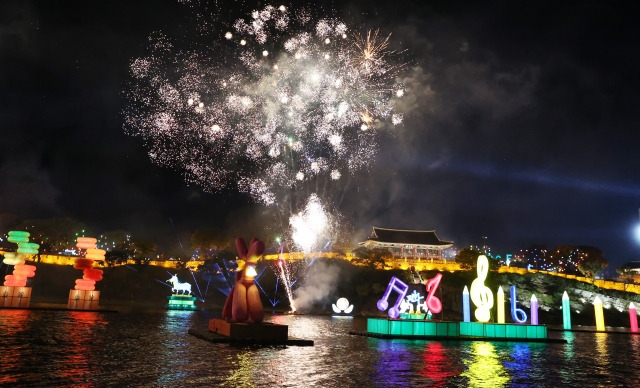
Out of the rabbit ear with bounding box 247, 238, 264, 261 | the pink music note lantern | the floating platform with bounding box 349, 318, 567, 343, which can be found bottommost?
the floating platform with bounding box 349, 318, 567, 343

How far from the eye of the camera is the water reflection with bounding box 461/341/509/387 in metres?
10.6

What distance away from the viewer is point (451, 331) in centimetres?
2444

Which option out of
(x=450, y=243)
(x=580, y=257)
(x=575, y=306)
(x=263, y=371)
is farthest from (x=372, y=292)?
(x=263, y=371)

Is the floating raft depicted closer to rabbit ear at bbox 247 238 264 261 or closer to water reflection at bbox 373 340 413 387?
water reflection at bbox 373 340 413 387

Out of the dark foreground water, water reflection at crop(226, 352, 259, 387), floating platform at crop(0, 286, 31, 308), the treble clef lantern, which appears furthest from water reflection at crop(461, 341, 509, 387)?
floating platform at crop(0, 286, 31, 308)

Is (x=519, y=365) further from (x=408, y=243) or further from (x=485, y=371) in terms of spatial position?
(x=408, y=243)

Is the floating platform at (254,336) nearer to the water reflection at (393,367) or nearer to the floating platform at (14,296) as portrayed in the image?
the water reflection at (393,367)

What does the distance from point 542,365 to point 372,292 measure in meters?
53.4

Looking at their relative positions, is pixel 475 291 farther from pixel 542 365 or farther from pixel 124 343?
pixel 124 343

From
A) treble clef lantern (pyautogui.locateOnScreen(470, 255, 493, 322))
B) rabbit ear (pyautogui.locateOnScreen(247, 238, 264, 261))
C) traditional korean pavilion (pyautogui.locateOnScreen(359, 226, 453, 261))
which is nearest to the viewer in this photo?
rabbit ear (pyautogui.locateOnScreen(247, 238, 264, 261))

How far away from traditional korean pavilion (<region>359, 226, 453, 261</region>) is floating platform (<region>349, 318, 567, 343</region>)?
57.6 m

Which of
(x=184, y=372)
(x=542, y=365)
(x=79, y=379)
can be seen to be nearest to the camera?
(x=79, y=379)

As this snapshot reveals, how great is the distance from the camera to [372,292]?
67.3m

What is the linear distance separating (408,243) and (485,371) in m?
73.8
